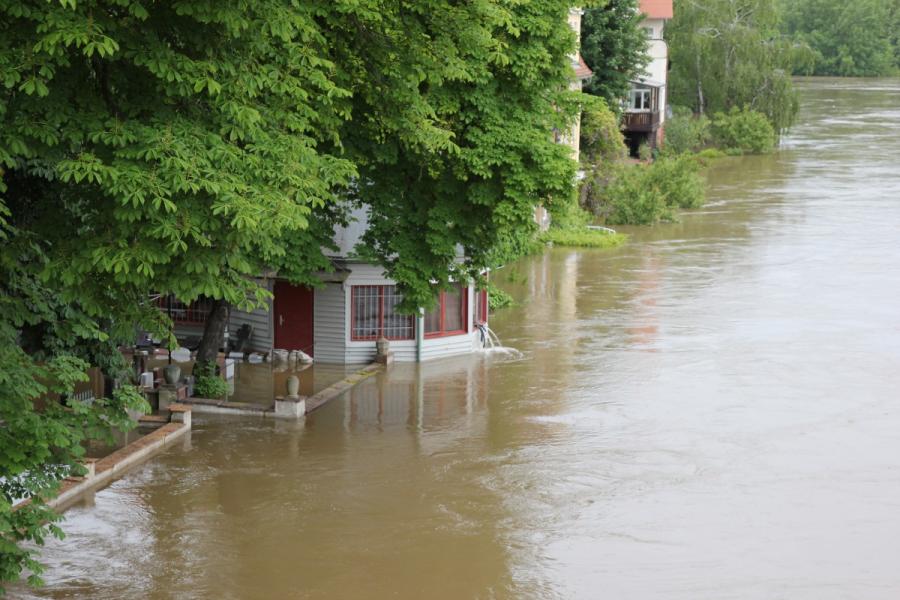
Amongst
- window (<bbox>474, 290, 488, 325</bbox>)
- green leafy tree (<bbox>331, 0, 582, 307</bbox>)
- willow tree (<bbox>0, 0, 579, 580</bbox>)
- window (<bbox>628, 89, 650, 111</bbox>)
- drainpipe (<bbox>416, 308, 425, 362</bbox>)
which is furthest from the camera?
window (<bbox>628, 89, 650, 111</bbox>)

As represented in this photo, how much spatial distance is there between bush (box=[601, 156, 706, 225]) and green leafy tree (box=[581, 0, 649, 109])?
3930mm

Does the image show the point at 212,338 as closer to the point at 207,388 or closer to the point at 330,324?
the point at 207,388

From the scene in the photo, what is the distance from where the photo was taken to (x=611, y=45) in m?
56.5

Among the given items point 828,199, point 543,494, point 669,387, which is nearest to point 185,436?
point 543,494

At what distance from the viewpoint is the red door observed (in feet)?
94.7

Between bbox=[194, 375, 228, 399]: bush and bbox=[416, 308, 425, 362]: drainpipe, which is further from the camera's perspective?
bbox=[416, 308, 425, 362]: drainpipe

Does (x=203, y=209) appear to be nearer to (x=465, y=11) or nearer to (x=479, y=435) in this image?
(x=465, y=11)

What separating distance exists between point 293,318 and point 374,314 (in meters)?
1.85

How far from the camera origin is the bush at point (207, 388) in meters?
25.3

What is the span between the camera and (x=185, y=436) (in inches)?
909

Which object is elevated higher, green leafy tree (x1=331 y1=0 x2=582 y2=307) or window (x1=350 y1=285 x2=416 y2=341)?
green leafy tree (x1=331 y1=0 x2=582 y2=307)

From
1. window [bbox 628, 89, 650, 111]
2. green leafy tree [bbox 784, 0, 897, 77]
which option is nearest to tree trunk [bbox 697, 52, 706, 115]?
window [bbox 628, 89, 650, 111]

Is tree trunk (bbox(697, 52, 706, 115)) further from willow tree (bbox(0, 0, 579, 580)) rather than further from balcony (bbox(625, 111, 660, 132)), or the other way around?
willow tree (bbox(0, 0, 579, 580))

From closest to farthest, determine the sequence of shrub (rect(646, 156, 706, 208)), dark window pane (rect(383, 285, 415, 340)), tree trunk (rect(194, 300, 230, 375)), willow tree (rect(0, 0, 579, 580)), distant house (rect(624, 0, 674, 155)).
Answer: willow tree (rect(0, 0, 579, 580)) → tree trunk (rect(194, 300, 230, 375)) → dark window pane (rect(383, 285, 415, 340)) → shrub (rect(646, 156, 706, 208)) → distant house (rect(624, 0, 674, 155))
